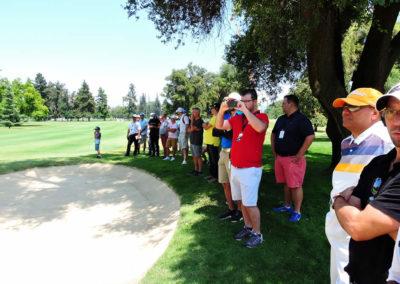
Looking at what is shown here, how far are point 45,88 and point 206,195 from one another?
128 metres

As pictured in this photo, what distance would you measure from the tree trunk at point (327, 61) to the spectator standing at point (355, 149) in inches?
155

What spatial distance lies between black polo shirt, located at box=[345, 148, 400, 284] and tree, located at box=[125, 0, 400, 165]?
411 cm

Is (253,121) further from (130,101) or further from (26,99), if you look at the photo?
(130,101)

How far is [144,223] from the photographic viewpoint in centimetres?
620

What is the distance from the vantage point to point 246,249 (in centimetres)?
395

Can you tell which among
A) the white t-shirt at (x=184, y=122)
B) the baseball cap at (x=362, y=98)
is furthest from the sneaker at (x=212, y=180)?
the baseball cap at (x=362, y=98)

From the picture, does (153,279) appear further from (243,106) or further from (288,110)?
(288,110)

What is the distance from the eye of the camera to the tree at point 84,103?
106 meters

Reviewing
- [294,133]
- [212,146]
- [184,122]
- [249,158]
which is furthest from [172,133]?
[249,158]

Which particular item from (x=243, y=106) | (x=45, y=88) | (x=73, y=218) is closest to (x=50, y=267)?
(x=73, y=218)

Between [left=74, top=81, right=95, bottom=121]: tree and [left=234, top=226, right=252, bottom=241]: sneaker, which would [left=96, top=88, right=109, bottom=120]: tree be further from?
[left=234, top=226, right=252, bottom=241]: sneaker

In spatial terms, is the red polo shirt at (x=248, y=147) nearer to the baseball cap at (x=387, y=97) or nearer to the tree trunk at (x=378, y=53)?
the baseball cap at (x=387, y=97)

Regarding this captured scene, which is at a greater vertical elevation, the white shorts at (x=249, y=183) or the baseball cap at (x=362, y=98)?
the baseball cap at (x=362, y=98)

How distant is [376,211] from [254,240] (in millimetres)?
3068
